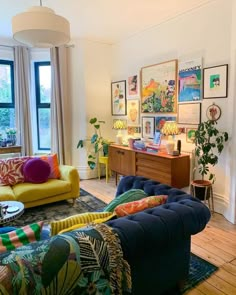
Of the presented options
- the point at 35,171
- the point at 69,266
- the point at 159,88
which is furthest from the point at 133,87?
the point at 69,266

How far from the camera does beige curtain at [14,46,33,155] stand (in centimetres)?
491

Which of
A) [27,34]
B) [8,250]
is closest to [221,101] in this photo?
[27,34]

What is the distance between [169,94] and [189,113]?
0.52 meters

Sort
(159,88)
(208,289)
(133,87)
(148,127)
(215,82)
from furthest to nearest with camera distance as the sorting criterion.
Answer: (133,87) → (148,127) → (159,88) → (215,82) → (208,289)

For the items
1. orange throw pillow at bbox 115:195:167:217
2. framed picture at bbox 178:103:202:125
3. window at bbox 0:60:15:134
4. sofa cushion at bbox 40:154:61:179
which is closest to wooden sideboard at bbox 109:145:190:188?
framed picture at bbox 178:103:202:125

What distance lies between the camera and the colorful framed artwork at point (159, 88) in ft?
13.0

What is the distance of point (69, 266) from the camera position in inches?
44.4

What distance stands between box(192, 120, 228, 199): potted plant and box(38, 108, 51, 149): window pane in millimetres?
3324

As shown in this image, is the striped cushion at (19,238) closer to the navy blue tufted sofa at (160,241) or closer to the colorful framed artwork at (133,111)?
the navy blue tufted sofa at (160,241)

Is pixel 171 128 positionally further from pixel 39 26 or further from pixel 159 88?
pixel 39 26

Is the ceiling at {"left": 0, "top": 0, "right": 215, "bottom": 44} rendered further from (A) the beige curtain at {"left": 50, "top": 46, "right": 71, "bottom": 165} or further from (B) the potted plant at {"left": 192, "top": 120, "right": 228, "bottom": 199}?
(B) the potted plant at {"left": 192, "top": 120, "right": 228, "bottom": 199}

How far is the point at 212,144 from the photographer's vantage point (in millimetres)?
3189

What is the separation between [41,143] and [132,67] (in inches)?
100

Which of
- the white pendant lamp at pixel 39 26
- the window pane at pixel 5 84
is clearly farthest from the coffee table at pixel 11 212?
the window pane at pixel 5 84
